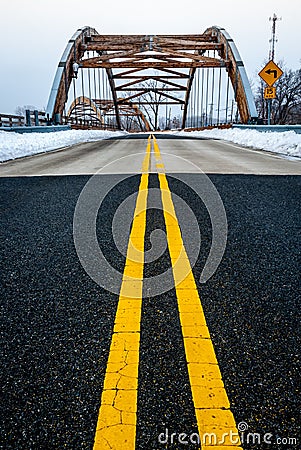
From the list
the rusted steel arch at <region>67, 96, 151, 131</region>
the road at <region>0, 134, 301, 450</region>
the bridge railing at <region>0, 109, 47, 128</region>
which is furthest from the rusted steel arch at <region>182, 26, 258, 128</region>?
the road at <region>0, 134, 301, 450</region>

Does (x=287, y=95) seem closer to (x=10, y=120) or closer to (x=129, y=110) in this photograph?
(x=10, y=120)

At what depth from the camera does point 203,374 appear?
→ 5.35ft

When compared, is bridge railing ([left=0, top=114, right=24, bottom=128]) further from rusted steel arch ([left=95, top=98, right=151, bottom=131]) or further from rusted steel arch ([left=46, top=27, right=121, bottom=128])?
rusted steel arch ([left=95, top=98, right=151, bottom=131])

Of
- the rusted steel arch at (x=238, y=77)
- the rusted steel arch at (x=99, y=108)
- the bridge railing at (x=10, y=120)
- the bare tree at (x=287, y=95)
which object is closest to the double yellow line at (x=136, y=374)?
the bridge railing at (x=10, y=120)

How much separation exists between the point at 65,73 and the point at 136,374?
105ft

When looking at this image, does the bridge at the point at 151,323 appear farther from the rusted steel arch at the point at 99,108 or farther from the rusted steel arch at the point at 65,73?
the rusted steel arch at the point at 99,108

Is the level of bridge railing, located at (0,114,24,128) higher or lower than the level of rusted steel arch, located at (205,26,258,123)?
lower

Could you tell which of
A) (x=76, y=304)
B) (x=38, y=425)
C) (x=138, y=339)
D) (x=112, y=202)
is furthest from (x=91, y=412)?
(x=112, y=202)

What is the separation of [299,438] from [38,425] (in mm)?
883

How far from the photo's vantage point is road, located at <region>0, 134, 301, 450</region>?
138 cm

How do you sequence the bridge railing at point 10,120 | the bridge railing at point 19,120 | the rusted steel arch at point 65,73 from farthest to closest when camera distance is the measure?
the rusted steel arch at point 65,73 → the bridge railing at point 19,120 → the bridge railing at point 10,120

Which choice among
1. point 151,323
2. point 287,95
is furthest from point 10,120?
point 287,95

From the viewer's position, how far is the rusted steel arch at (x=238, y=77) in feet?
92.4

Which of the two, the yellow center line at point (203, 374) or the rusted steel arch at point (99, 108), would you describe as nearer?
the yellow center line at point (203, 374)
